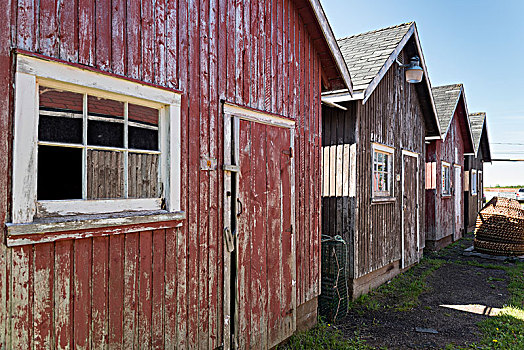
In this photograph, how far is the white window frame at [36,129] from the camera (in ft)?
7.57

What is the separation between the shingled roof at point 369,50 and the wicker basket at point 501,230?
6.38m

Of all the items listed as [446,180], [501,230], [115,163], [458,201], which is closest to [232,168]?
[115,163]

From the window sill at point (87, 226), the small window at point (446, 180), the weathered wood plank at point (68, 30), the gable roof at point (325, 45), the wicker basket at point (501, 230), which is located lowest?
the wicker basket at point (501, 230)

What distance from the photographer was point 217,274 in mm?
3756

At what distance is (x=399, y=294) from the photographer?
24.4ft

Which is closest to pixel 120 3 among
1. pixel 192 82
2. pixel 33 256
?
pixel 192 82

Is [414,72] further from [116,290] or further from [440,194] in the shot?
[116,290]

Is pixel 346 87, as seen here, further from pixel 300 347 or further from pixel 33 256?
pixel 33 256

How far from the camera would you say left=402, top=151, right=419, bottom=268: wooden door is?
9.29m

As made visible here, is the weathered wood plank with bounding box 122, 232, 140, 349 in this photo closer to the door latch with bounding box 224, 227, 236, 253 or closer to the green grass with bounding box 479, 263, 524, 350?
the door latch with bounding box 224, 227, 236, 253

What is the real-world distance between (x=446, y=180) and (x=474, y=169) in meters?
5.66

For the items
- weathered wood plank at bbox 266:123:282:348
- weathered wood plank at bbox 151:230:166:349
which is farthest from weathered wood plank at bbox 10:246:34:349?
weathered wood plank at bbox 266:123:282:348

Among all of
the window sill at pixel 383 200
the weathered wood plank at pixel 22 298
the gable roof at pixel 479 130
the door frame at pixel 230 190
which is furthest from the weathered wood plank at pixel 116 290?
the gable roof at pixel 479 130

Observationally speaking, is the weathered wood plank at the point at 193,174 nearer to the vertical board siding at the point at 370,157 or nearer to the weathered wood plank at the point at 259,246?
the weathered wood plank at the point at 259,246
